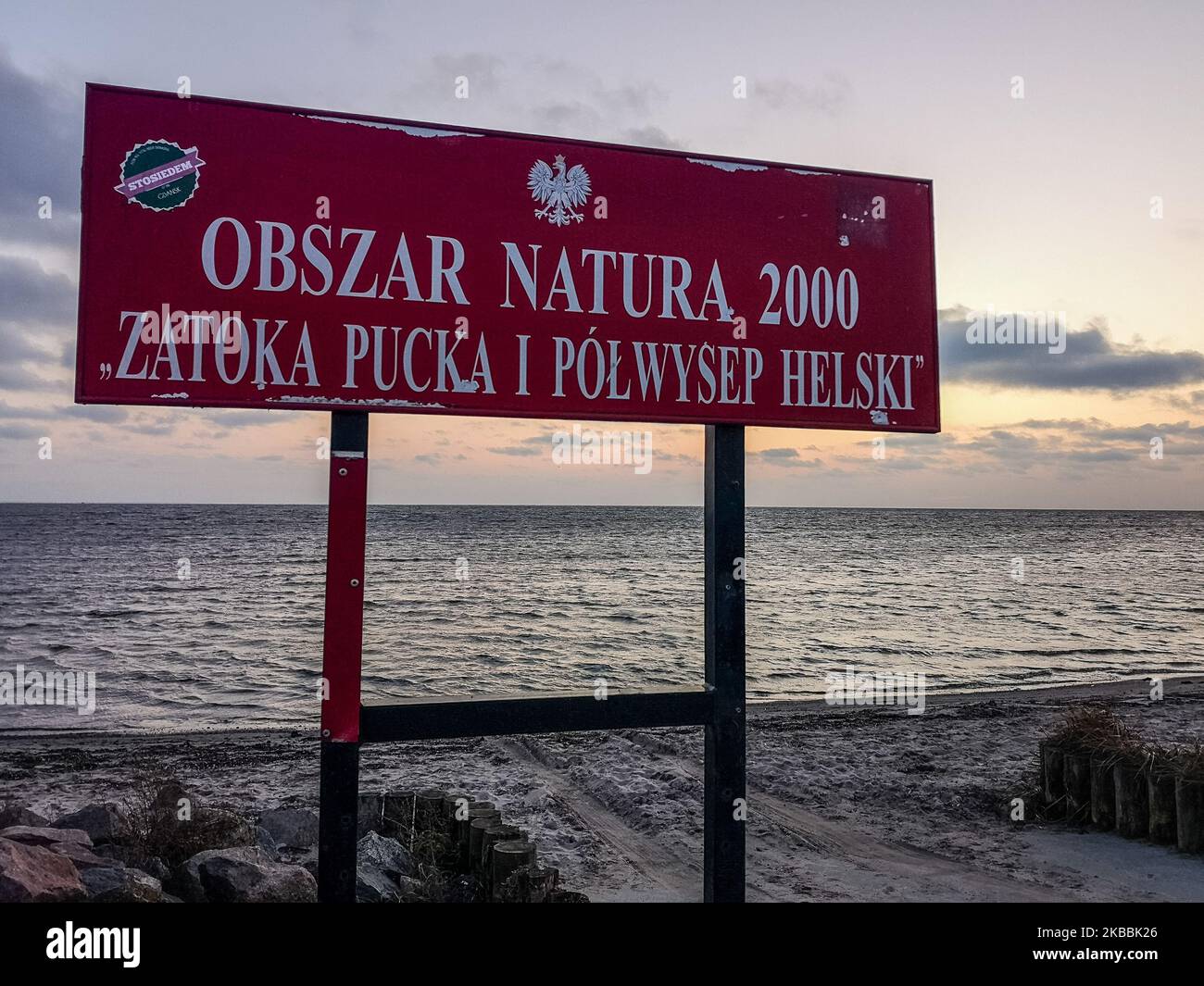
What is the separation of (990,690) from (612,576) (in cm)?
3084

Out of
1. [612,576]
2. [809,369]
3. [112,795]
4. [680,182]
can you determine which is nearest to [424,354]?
[680,182]

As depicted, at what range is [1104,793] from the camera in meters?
8.41

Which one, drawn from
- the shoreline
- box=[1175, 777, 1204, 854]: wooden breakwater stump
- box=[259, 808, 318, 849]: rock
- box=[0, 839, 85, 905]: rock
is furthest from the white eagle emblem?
the shoreline

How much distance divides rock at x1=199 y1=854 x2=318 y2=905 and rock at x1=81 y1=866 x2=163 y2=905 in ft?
1.05

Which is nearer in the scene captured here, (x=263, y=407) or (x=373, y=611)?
(x=263, y=407)

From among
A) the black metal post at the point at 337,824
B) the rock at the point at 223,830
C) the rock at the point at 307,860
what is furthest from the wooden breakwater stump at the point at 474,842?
the black metal post at the point at 337,824

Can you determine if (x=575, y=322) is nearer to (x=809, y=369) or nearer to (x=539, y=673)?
(x=809, y=369)

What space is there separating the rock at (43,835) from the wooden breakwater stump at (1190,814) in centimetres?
886

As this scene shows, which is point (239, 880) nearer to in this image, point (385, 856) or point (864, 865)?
point (385, 856)

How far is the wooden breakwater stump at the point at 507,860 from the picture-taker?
6258 millimetres

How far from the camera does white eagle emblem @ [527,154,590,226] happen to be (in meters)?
4.95

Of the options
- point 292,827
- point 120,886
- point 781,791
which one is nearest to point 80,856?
point 120,886

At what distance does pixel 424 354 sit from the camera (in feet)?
15.4

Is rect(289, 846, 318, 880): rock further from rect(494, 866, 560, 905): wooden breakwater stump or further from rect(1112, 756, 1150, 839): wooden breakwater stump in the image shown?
rect(1112, 756, 1150, 839): wooden breakwater stump
